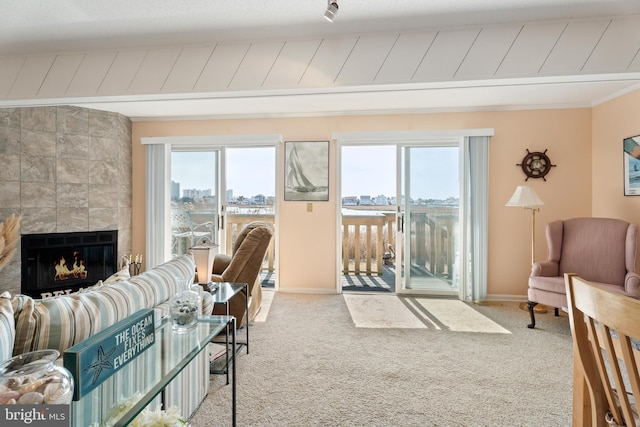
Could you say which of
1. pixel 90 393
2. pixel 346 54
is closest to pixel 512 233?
pixel 346 54

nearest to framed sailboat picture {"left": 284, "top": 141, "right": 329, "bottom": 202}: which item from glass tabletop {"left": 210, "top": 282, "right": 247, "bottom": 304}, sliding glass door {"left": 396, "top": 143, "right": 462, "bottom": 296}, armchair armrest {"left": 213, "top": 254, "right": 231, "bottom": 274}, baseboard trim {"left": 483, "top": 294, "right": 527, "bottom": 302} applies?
sliding glass door {"left": 396, "top": 143, "right": 462, "bottom": 296}

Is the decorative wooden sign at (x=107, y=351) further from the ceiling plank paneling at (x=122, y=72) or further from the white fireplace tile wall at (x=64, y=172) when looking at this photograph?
the white fireplace tile wall at (x=64, y=172)

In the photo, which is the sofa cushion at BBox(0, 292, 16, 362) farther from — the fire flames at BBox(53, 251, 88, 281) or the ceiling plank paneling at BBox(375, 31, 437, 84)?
the fire flames at BBox(53, 251, 88, 281)

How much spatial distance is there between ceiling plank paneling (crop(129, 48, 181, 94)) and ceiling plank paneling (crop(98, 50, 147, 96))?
5 centimetres

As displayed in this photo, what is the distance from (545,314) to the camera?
10.4 ft

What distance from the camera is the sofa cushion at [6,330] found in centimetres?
83

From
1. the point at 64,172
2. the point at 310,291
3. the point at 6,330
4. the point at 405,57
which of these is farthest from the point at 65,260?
the point at 405,57

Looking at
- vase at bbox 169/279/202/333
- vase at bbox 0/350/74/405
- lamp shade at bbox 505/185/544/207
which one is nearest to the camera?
vase at bbox 0/350/74/405

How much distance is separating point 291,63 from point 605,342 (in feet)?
8.02

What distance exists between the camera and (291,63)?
8.04ft

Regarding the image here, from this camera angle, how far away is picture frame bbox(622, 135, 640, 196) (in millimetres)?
2938

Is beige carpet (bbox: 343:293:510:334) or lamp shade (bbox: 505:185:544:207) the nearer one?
beige carpet (bbox: 343:293:510:334)

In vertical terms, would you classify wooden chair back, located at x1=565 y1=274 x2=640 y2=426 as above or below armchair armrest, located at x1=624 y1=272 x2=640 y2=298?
above

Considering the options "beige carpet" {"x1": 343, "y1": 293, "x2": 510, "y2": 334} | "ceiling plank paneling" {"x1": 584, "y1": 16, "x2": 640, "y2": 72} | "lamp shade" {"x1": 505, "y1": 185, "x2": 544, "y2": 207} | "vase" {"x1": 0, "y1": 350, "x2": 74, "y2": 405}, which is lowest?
"beige carpet" {"x1": 343, "y1": 293, "x2": 510, "y2": 334}
